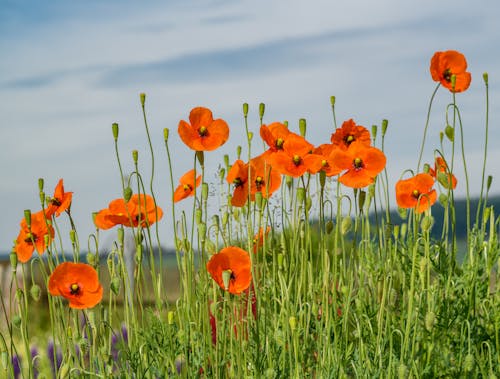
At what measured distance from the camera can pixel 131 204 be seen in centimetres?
236

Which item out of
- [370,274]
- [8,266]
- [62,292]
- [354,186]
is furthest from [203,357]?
[8,266]

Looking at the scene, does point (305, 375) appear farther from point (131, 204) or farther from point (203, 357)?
point (131, 204)

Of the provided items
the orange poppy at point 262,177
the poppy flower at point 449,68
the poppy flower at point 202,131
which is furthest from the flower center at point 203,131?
the poppy flower at point 449,68

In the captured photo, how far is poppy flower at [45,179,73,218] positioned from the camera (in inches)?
90.7

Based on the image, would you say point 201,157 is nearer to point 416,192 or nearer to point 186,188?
point 186,188

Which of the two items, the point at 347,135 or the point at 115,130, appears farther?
the point at 347,135

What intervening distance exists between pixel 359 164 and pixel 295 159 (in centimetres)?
18

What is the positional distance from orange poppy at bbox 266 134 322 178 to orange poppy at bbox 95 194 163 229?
406mm

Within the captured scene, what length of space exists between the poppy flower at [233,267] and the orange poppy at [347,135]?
23.3 inches

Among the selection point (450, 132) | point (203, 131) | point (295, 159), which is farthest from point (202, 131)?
point (450, 132)

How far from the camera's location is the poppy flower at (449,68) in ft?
8.25

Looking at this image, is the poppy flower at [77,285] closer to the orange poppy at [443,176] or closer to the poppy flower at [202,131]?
the poppy flower at [202,131]

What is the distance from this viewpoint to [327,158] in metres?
2.25

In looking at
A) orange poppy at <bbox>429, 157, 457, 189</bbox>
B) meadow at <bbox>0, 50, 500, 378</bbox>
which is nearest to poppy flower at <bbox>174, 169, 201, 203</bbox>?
meadow at <bbox>0, 50, 500, 378</bbox>
